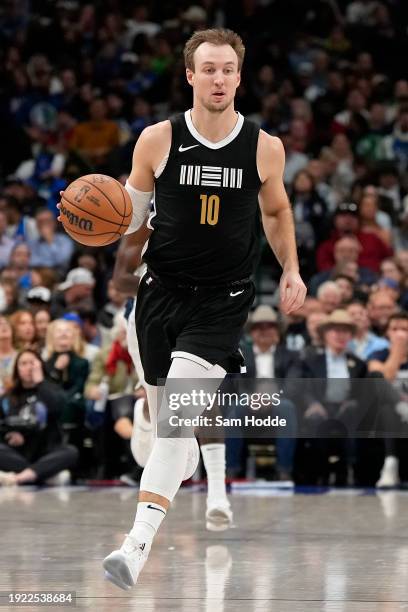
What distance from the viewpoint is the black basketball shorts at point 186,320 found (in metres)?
6.18

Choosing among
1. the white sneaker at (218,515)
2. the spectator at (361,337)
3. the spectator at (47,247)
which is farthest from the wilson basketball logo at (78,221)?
the spectator at (47,247)

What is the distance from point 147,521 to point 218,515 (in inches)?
84.1

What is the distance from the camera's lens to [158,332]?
6289 mm

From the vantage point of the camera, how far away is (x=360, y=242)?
14.0 meters

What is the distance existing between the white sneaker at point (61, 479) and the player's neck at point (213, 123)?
5108 mm

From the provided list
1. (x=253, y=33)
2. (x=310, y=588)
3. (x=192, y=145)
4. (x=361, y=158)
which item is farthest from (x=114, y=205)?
(x=253, y=33)

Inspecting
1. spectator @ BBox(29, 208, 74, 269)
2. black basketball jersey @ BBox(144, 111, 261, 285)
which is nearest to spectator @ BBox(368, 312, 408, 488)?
spectator @ BBox(29, 208, 74, 269)

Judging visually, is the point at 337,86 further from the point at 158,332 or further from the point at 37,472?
the point at 158,332

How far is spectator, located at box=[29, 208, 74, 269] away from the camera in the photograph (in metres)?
14.3

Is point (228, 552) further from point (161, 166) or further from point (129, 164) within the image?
point (129, 164)

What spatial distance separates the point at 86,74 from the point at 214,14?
239 cm

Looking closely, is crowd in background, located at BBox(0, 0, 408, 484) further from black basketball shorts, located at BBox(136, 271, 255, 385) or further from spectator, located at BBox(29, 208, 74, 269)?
black basketball shorts, located at BBox(136, 271, 255, 385)

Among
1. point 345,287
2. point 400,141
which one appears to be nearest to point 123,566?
point 345,287

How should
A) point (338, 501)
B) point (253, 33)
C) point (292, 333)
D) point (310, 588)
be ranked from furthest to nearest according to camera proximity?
1. point (253, 33)
2. point (292, 333)
3. point (338, 501)
4. point (310, 588)
